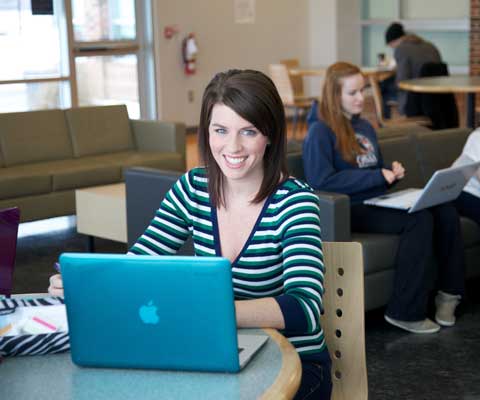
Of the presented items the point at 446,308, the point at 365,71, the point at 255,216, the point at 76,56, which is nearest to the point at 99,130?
the point at 76,56

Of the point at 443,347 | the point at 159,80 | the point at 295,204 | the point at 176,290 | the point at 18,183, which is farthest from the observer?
the point at 159,80

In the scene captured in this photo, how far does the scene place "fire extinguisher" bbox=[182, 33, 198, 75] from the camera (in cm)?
1015

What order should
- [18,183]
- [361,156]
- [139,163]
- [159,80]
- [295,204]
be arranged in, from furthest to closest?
[159,80] < [139,163] < [18,183] < [361,156] < [295,204]

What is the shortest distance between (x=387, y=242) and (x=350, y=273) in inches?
79.9

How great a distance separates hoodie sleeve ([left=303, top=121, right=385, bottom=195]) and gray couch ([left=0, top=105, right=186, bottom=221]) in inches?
91.2

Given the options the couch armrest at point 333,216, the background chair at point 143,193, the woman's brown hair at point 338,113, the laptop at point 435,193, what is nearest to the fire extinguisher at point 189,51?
the background chair at point 143,193

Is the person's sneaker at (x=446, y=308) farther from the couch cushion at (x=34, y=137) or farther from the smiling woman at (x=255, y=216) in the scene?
the couch cushion at (x=34, y=137)

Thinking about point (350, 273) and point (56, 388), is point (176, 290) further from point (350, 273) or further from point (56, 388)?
point (350, 273)

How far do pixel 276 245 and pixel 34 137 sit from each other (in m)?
4.83

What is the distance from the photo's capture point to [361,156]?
4.18 meters

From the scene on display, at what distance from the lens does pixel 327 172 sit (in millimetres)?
4051

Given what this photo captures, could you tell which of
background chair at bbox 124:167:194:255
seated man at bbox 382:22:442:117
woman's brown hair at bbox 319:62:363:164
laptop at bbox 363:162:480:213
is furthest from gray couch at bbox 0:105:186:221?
seated man at bbox 382:22:442:117

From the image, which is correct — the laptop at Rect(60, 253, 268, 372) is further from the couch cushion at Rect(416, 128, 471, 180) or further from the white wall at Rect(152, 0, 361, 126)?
the white wall at Rect(152, 0, 361, 126)

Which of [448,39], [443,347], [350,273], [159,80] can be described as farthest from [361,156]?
[448,39]
